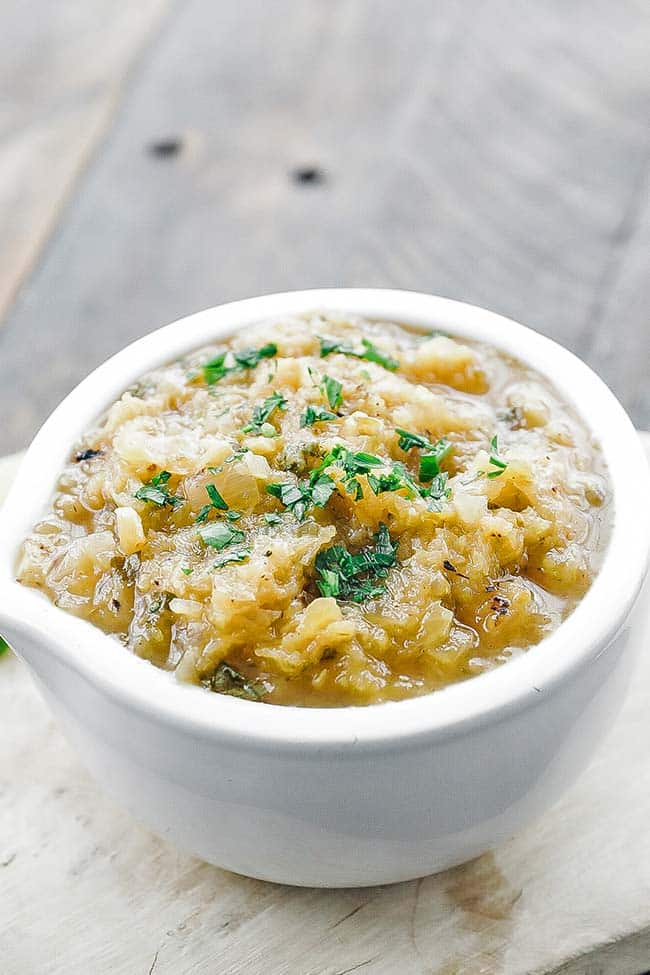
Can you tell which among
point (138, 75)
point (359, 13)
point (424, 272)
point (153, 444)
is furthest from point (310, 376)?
point (359, 13)

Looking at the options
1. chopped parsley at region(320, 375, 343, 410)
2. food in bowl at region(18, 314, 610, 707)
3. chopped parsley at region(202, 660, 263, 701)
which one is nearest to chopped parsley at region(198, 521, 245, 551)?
food in bowl at region(18, 314, 610, 707)

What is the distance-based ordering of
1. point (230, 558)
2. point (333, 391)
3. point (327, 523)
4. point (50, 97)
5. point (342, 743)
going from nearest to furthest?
point (342, 743)
point (230, 558)
point (327, 523)
point (333, 391)
point (50, 97)

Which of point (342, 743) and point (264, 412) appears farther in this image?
point (264, 412)

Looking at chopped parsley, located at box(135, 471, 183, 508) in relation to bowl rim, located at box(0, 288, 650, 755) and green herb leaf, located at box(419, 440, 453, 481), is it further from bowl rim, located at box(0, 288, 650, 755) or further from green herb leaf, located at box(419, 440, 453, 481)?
green herb leaf, located at box(419, 440, 453, 481)

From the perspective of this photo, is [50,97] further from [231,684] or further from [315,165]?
[231,684]

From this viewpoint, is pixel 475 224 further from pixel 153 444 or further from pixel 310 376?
pixel 153 444

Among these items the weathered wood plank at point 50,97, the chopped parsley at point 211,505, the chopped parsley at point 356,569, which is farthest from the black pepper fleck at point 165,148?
the chopped parsley at point 356,569

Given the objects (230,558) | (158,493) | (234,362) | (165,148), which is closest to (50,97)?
(165,148)
